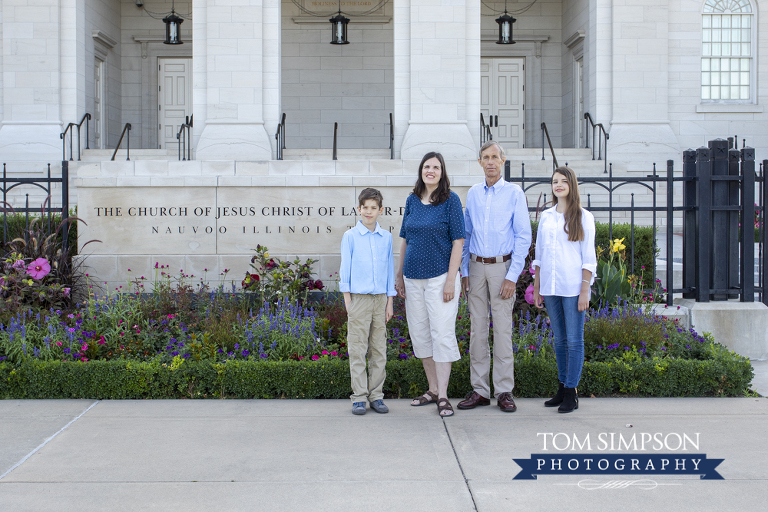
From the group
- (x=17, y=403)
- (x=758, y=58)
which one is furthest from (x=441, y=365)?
(x=758, y=58)

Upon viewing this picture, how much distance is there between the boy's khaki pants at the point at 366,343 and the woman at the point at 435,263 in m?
0.23

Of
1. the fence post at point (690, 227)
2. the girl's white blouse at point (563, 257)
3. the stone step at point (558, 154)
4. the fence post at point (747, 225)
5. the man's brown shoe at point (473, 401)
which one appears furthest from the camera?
the stone step at point (558, 154)

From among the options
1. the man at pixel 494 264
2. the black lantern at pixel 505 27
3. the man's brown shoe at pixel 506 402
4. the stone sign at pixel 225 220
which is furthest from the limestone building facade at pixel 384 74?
the man's brown shoe at pixel 506 402

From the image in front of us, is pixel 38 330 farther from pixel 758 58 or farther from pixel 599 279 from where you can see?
pixel 758 58

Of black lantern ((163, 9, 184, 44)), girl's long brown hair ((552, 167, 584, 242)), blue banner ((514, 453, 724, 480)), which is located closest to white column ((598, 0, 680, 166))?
black lantern ((163, 9, 184, 44))

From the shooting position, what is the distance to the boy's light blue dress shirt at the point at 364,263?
5.00 metres

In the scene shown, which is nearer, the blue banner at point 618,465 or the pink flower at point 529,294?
the blue banner at point 618,465

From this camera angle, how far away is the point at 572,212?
4.90m

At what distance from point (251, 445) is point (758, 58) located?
17835 mm

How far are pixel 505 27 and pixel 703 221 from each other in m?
12.3

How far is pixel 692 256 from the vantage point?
7.09 metres

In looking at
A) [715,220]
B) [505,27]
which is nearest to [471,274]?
[715,220]

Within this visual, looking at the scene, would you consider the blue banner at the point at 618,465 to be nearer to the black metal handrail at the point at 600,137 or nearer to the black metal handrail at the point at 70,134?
the black metal handrail at the point at 600,137

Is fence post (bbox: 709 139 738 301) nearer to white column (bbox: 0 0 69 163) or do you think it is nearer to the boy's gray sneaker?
the boy's gray sneaker
